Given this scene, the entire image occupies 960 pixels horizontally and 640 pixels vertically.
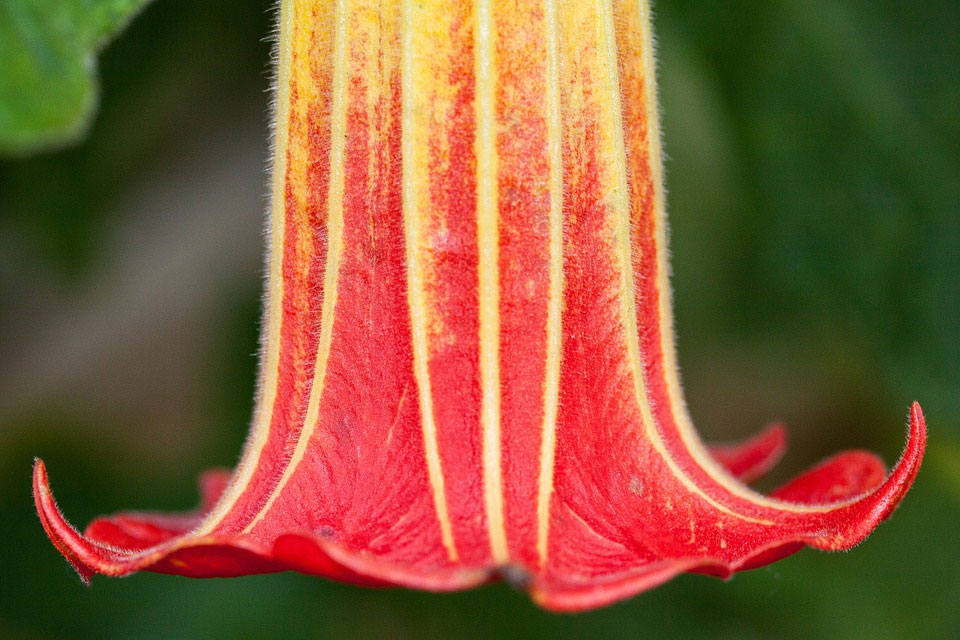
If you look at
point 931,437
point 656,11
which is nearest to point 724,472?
point 656,11

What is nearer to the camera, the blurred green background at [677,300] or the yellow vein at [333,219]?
the yellow vein at [333,219]

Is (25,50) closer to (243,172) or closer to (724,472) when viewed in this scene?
(724,472)

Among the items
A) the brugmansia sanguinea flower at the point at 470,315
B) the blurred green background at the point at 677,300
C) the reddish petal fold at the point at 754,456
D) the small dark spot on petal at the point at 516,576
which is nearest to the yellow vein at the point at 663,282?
the brugmansia sanguinea flower at the point at 470,315

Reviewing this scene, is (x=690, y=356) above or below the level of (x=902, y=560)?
above

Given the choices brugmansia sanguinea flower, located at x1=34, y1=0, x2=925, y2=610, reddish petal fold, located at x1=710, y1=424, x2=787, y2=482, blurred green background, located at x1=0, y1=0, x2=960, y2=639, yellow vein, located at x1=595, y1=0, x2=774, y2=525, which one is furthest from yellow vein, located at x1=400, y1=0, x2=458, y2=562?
blurred green background, located at x1=0, y1=0, x2=960, y2=639

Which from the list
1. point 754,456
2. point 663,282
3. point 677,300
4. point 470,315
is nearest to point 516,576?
point 470,315

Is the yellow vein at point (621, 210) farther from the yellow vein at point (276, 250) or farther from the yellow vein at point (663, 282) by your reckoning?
the yellow vein at point (276, 250)
